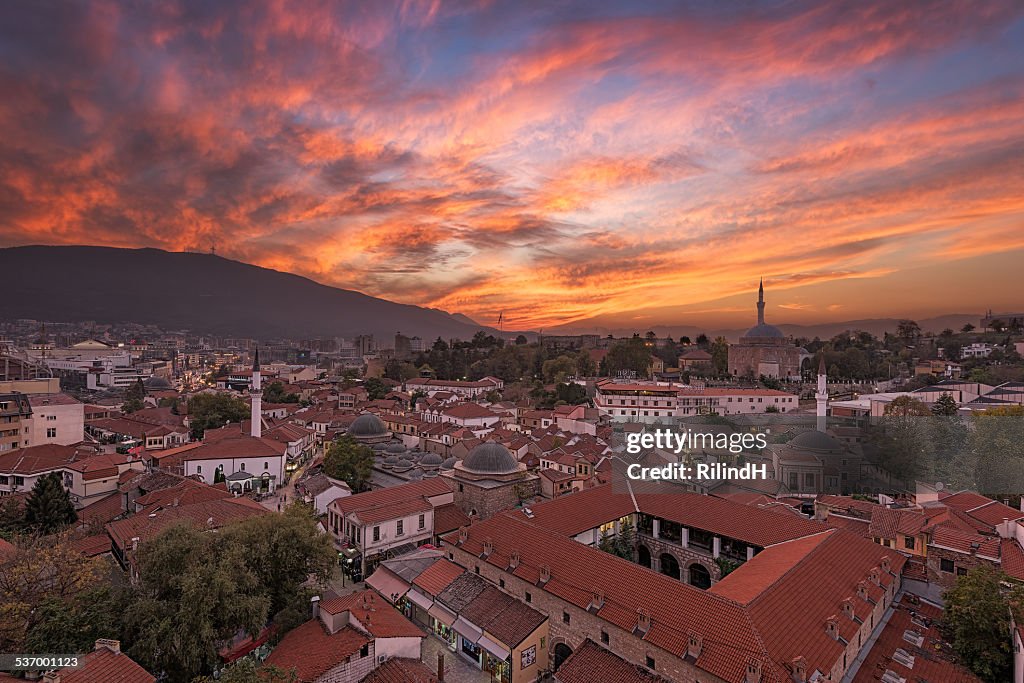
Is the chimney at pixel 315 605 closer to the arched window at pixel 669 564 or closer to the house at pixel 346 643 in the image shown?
the house at pixel 346 643

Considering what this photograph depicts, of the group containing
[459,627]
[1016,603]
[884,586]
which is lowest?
[459,627]

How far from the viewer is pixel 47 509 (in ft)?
83.3

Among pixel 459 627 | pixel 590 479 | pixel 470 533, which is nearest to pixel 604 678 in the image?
pixel 459 627

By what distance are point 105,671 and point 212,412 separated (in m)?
42.0

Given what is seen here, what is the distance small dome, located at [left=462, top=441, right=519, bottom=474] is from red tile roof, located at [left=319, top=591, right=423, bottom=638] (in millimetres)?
11070

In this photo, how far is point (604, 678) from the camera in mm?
13836

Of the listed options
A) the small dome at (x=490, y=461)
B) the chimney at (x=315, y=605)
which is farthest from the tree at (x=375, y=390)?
the chimney at (x=315, y=605)

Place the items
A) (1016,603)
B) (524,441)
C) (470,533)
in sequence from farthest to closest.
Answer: (524,441) < (470,533) < (1016,603)

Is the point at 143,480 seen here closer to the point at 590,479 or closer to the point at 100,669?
the point at 100,669

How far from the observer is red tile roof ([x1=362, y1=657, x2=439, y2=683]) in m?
14.4

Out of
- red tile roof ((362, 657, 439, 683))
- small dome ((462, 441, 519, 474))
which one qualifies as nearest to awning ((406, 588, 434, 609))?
red tile roof ((362, 657, 439, 683))

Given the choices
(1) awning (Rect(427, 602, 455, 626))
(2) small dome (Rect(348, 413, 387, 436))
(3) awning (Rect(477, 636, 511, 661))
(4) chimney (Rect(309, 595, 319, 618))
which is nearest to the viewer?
(3) awning (Rect(477, 636, 511, 661))

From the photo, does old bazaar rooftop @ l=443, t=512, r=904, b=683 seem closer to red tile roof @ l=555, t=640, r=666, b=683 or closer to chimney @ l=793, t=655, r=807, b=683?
chimney @ l=793, t=655, r=807, b=683

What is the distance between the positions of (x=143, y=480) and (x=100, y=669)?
882 inches
